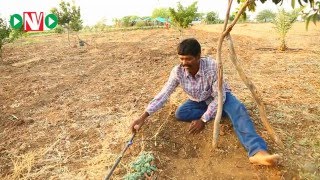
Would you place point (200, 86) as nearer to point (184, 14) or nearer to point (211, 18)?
point (184, 14)

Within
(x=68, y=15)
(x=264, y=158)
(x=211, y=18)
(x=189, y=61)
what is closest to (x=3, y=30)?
(x=68, y=15)

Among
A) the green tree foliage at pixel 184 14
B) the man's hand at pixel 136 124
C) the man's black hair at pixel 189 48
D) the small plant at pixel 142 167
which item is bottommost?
the small plant at pixel 142 167

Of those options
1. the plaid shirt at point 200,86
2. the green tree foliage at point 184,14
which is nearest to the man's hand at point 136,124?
the plaid shirt at point 200,86

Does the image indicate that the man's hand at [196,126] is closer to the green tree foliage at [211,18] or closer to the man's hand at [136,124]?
the man's hand at [136,124]

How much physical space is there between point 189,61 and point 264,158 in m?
1.13

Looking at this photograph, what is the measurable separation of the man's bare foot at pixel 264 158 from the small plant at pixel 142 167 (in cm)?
90

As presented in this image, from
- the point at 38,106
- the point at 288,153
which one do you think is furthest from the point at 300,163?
the point at 38,106

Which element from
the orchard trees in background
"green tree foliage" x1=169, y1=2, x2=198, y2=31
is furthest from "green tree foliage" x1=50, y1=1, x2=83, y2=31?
"green tree foliage" x1=169, y1=2, x2=198, y2=31

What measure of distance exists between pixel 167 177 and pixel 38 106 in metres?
3.25

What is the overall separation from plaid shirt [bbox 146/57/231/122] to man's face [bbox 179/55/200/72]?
10 cm

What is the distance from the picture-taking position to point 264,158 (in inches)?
109

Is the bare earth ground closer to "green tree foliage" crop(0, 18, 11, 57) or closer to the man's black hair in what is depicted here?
the man's black hair

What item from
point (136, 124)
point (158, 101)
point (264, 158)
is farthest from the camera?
point (158, 101)

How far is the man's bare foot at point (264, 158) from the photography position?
8.91ft
